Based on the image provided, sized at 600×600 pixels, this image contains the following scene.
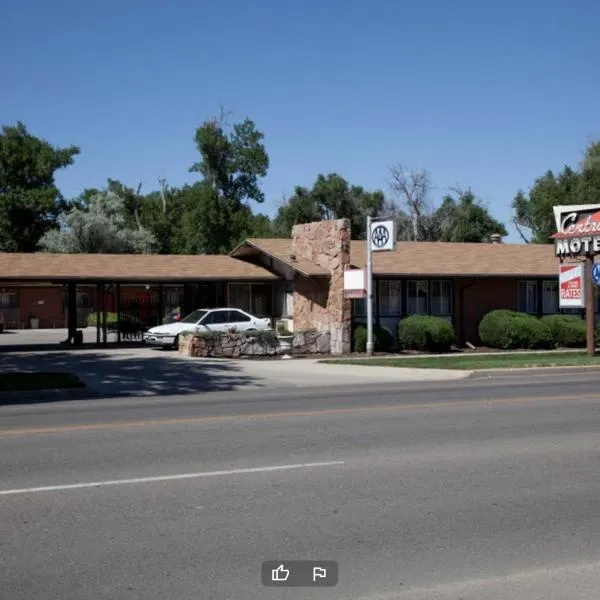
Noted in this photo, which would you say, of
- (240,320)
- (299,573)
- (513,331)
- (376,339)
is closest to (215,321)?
(240,320)

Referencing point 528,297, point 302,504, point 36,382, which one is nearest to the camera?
point 302,504

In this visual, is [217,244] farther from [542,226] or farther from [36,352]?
[36,352]

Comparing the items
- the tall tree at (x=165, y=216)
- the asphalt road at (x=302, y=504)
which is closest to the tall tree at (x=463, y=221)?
the tall tree at (x=165, y=216)

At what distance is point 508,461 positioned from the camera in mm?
9445

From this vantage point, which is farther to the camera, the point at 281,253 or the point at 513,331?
the point at 281,253

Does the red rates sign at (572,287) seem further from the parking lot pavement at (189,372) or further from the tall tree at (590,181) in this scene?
the tall tree at (590,181)

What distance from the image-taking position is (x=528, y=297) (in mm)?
35344

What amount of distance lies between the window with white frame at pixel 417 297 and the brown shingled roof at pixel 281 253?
164 inches

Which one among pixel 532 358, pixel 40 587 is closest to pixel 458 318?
pixel 532 358

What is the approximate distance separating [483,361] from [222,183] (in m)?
36.9

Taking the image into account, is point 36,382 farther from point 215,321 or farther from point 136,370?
point 215,321

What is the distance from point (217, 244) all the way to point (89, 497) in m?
51.6

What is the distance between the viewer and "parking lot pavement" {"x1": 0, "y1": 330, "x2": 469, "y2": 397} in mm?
19359

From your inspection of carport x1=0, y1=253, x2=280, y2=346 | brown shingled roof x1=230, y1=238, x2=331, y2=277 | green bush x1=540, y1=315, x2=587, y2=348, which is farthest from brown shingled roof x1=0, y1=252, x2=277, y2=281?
green bush x1=540, y1=315, x2=587, y2=348
